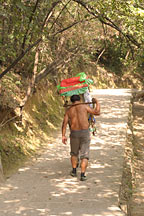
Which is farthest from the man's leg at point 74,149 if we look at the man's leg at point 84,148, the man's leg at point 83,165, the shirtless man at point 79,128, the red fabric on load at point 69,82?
the red fabric on load at point 69,82

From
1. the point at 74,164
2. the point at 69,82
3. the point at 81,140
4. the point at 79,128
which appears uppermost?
the point at 69,82

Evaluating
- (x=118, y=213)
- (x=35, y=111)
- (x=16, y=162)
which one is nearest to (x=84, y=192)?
(x=118, y=213)

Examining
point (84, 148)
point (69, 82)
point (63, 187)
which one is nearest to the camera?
point (63, 187)

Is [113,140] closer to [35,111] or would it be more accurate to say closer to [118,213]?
[35,111]

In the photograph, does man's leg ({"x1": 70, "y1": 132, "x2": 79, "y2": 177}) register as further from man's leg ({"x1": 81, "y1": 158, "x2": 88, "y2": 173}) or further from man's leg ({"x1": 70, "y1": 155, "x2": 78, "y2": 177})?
man's leg ({"x1": 81, "y1": 158, "x2": 88, "y2": 173})

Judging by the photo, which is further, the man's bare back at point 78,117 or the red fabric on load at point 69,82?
the red fabric on load at point 69,82

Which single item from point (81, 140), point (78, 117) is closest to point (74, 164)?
point (81, 140)

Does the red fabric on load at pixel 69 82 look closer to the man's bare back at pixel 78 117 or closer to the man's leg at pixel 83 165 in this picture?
the man's bare back at pixel 78 117

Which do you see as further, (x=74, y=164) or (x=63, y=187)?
(x=74, y=164)

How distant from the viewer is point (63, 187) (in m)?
6.84

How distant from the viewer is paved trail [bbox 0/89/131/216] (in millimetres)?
5660

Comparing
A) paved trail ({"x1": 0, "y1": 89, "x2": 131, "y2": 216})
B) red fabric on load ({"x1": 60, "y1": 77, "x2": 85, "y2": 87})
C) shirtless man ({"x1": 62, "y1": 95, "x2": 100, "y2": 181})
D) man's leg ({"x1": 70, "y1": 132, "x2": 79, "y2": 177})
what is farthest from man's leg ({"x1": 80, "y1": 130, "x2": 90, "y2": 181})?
red fabric on load ({"x1": 60, "y1": 77, "x2": 85, "y2": 87})

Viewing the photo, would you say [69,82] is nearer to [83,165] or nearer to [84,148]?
[84,148]

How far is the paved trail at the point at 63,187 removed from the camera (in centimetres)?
566
